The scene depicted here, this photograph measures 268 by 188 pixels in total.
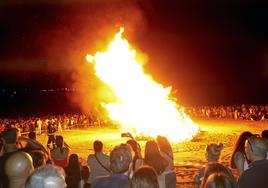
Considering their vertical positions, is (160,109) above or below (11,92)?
below

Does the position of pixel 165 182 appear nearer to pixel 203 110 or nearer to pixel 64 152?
pixel 64 152

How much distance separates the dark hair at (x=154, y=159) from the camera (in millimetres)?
5910

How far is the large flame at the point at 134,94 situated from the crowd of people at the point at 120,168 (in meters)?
18.0

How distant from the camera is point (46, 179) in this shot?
3307mm

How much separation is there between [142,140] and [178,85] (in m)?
76.2

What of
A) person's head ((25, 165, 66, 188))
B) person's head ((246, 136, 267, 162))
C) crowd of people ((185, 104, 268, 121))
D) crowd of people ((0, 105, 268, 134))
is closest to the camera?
person's head ((25, 165, 66, 188))

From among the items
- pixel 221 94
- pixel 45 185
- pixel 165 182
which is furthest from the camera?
pixel 221 94

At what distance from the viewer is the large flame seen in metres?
25.7

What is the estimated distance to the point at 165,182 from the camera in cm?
658

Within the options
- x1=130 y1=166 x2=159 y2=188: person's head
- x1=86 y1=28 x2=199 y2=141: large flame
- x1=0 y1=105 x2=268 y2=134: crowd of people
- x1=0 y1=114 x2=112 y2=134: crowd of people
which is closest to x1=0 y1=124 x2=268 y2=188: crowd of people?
x1=130 y1=166 x2=159 y2=188: person's head

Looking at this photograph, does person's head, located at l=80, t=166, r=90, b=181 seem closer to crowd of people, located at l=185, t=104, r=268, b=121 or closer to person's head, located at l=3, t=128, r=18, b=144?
person's head, located at l=3, t=128, r=18, b=144

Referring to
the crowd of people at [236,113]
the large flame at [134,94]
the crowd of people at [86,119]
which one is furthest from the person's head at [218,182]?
the crowd of people at [236,113]

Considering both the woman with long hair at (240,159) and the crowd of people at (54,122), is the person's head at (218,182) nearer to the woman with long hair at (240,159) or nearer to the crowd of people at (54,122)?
the woman with long hair at (240,159)

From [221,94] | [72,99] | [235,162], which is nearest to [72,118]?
[235,162]
